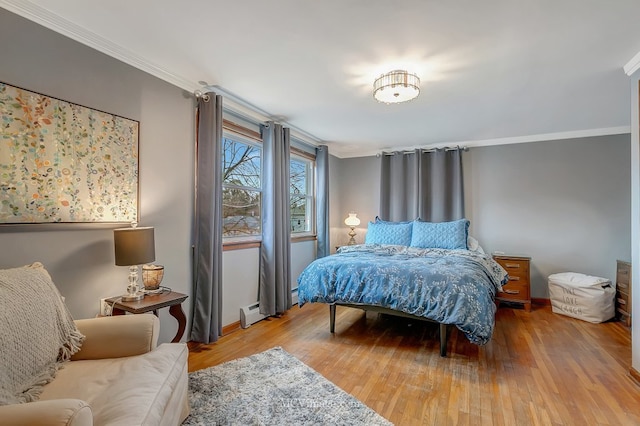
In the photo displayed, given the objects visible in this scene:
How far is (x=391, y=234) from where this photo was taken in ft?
14.3

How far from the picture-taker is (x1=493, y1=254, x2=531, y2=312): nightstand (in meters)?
3.95

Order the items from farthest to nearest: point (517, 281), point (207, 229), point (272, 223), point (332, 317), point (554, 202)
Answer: point (554, 202) → point (517, 281) → point (272, 223) → point (332, 317) → point (207, 229)

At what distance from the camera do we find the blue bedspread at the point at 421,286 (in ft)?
8.02

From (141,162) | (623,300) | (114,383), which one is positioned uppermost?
(141,162)

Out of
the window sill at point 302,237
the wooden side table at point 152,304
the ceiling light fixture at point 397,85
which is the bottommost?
the wooden side table at point 152,304

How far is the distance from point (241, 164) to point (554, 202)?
412cm

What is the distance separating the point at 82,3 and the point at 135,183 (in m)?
1.11

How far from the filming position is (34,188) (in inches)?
69.8

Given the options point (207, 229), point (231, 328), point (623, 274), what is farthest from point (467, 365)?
point (623, 274)

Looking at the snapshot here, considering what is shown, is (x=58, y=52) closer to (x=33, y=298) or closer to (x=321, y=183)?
(x=33, y=298)

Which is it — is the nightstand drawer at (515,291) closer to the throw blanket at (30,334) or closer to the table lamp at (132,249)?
the table lamp at (132,249)

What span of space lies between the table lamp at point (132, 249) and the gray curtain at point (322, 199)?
9.51ft

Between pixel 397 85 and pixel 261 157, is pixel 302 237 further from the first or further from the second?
pixel 397 85

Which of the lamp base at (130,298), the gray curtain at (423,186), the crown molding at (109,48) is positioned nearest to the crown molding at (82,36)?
the crown molding at (109,48)
